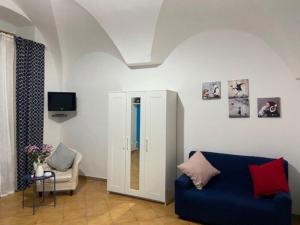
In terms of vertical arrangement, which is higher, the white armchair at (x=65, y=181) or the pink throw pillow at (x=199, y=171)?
the pink throw pillow at (x=199, y=171)

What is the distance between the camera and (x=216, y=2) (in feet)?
10.9

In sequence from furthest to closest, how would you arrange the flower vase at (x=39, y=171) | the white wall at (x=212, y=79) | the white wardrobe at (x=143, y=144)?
1. the white wardrobe at (x=143, y=144)
2. the flower vase at (x=39, y=171)
3. the white wall at (x=212, y=79)

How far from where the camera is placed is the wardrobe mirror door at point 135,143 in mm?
4008

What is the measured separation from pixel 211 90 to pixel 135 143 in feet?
5.04

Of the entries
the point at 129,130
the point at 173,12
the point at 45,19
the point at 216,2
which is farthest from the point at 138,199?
the point at 45,19

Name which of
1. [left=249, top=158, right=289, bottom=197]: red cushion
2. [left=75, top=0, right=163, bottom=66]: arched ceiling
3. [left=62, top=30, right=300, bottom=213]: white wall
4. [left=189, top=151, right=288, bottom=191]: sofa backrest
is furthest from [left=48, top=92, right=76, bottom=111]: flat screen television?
[left=249, top=158, right=289, bottom=197]: red cushion

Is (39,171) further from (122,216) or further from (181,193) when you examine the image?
(181,193)

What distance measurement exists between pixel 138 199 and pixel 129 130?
1.17 meters

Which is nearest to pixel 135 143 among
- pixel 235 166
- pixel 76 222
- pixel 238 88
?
pixel 76 222

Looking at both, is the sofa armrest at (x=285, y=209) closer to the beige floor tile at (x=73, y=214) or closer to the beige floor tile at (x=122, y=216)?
the beige floor tile at (x=122, y=216)

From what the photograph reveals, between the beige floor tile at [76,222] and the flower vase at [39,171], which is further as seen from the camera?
the flower vase at [39,171]

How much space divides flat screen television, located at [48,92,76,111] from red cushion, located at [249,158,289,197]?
3.70 m

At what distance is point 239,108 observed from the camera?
368cm

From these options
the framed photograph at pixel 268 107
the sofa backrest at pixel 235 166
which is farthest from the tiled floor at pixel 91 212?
the framed photograph at pixel 268 107
